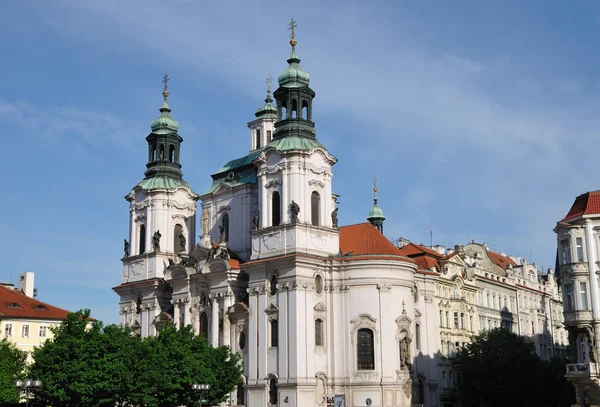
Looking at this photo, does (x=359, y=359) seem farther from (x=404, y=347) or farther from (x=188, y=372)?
(x=188, y=372)

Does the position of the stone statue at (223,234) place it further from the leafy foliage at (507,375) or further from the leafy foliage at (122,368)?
the leafy foliage at (507,375)

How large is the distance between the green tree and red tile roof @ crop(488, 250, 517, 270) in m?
49.2

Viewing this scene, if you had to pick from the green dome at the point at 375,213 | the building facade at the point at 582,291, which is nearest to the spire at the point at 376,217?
the green dome at the point at 375,213

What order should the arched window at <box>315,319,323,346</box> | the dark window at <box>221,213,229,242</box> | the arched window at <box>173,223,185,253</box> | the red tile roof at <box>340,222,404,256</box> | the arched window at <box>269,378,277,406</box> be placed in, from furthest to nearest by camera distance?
the arched window at <box>173,223,185,253</box> → the dark window at <box>221,213,229,242</box> → the red tile roof at <box>340,222,404,256</box> → the arched window at <box>315,319,323,346</box> → the arched window at <box>269,378,277,406</box>

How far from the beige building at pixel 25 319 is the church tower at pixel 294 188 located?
1024 inches

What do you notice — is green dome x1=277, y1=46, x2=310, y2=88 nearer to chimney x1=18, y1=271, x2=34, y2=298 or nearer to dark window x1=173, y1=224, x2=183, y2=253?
dark window x1=173, y1=224, x2=183, y2=253

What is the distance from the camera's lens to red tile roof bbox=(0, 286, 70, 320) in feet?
250

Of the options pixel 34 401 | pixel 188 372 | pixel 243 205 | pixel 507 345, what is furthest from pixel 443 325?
pixel 34 401

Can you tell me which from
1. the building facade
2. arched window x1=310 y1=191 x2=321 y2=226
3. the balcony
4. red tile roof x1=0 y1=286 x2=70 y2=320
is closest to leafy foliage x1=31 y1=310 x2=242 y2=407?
arched window x1=310 y1=191 x2=321 y2=226

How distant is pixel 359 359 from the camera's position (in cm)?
5944

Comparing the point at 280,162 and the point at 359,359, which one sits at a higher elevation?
the point at 280,162

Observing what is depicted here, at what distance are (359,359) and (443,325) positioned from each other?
49.2 feet

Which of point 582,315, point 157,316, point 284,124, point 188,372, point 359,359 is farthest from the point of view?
point 157,316

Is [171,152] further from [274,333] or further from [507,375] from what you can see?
[507,375]
